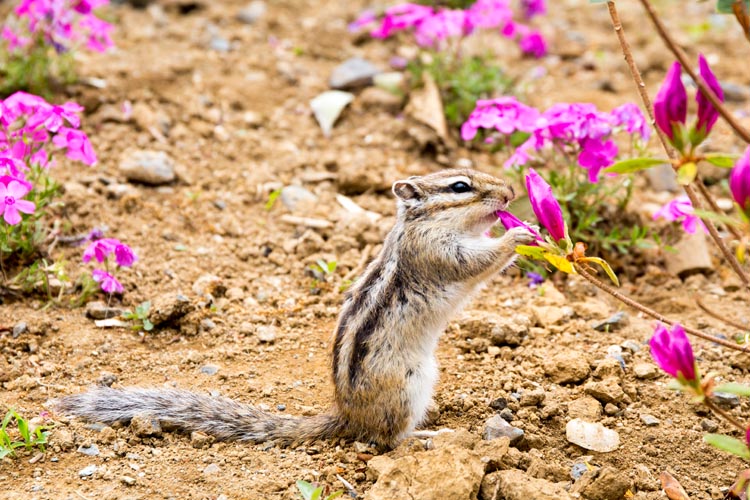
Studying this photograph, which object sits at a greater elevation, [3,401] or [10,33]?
[10,33]

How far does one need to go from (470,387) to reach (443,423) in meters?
0.30

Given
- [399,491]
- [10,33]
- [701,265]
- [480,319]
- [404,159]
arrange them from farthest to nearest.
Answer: [404,159]
[10,33]
[701,265]
[480,319]
[399,491]

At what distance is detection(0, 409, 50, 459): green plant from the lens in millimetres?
3842

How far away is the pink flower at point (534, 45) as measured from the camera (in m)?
8.52

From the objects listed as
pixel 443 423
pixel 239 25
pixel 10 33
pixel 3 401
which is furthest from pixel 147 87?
pixel 443 423

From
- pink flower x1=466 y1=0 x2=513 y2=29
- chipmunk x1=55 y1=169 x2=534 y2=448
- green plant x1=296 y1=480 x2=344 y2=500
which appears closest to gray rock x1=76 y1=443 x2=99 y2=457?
chipmunk x1=55 y1=169 x2=534 y2=448

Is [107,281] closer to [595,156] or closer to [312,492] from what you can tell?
[312,492]

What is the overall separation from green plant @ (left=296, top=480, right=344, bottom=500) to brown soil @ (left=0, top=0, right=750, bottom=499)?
6cm

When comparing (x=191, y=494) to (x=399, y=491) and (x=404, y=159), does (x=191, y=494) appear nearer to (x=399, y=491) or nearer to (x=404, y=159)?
(x=399, y=491)

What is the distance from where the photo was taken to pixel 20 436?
3.96 meters

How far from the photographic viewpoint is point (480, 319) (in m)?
4.99

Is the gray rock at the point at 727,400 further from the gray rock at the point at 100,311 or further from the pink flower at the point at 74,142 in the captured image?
the pink flower at the point at 74,142

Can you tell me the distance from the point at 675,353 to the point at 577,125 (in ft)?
7.88

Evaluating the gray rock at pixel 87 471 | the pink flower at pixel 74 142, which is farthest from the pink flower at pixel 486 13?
the gray rock at pixel 87 471
